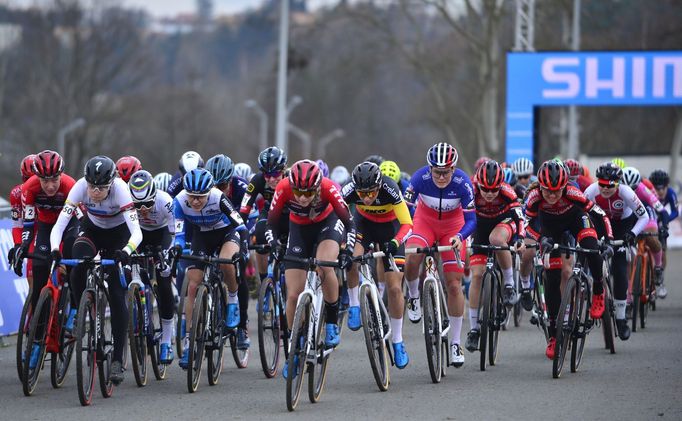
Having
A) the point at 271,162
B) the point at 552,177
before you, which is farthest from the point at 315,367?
the point at 271,162

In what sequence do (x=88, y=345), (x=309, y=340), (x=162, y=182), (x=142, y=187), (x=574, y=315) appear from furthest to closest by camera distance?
(x=162, y=182) → (x=142, y=187) → (x=574, y=315) → (x=88, y=345) → (x=309, y=340)

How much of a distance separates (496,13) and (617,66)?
572 inches

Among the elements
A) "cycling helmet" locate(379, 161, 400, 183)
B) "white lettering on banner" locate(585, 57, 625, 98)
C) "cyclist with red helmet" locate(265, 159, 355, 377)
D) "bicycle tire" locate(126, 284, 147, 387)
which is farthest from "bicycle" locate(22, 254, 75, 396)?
"white lettering on banner" locate(585, 57, 625, 98)

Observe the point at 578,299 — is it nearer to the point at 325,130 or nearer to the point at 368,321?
the point at 368,321

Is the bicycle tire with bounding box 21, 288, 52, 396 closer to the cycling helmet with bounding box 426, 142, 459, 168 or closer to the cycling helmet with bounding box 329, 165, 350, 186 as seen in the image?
the cycling helmet with bounding box 426, 142, 459, 168

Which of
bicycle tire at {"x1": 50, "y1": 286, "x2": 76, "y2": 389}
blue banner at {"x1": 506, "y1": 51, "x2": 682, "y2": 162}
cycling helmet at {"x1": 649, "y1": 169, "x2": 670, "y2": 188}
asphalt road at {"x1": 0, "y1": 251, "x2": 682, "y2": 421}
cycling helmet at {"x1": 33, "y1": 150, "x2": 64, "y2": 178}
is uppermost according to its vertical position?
blue banner at {"x1": 506, "y1": 51, "x2": 682, "y2": 162}

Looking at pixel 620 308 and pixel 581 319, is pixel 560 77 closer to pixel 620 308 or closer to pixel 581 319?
pixel 620 308

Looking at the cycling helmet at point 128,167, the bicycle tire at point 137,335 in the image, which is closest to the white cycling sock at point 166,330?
the bicycle tire at point 137,335

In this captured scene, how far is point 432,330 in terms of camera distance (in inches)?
472

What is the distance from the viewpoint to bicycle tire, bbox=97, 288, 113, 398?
11180 millimetres

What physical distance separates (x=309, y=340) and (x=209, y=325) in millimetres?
1581

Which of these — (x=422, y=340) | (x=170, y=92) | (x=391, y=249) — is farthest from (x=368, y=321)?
(x=170, y=92)

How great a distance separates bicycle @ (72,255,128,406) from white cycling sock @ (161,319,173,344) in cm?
113

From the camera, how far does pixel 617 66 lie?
30.6 meters
